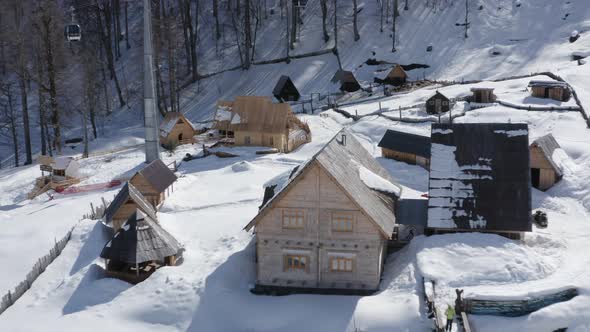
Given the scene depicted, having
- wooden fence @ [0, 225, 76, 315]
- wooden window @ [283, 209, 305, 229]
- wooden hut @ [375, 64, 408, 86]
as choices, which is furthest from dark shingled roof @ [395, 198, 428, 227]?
wooden hut @ [375, 64, 408, 86]

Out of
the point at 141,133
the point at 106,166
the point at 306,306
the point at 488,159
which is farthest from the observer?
the point at 141,133

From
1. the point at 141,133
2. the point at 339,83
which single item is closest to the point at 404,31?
the point at 339,83

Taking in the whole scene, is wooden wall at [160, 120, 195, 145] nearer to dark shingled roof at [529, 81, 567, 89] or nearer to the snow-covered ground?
the snow-covered ground

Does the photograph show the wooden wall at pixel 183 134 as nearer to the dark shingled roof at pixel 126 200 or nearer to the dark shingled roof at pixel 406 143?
the dark shingled roof at pixel 406 143

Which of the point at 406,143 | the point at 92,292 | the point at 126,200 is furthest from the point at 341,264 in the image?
the point at 406,143

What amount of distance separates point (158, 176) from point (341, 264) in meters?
13.7

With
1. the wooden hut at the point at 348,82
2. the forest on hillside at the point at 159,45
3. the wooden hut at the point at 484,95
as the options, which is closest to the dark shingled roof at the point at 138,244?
the wooden hut at the point at 484,95

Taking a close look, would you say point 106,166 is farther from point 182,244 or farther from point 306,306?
point 306,306

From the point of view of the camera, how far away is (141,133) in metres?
60.0

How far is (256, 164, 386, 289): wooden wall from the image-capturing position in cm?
2438

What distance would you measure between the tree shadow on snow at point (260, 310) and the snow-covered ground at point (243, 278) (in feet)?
0.12

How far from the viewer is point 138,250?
83.6ft

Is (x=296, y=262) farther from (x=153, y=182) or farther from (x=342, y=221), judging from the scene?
(x=153, y=182)

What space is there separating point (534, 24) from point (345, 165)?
49.8 metres
